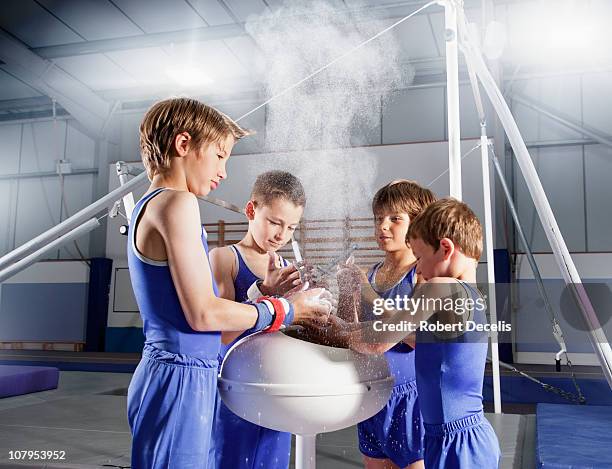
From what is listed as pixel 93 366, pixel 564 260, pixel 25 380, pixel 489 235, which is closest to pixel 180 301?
pixel 564 260

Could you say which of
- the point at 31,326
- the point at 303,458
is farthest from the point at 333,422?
the point at 31,326

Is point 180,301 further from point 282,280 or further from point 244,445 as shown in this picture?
point 244,445

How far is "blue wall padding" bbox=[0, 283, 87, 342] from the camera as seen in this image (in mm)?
5750

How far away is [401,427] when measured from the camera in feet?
3.01

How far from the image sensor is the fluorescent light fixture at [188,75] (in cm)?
438

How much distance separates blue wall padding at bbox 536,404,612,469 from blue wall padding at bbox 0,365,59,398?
2.34 meters

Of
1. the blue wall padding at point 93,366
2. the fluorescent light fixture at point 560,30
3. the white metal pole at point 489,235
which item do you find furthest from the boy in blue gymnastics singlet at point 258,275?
the fluorescent light fixture at point 560,30

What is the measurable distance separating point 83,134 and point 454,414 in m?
6.02

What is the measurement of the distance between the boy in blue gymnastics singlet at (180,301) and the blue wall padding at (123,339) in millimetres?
5242

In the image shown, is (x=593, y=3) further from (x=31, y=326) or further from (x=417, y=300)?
(x=31, y=326)

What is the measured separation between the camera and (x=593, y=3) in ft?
13.1

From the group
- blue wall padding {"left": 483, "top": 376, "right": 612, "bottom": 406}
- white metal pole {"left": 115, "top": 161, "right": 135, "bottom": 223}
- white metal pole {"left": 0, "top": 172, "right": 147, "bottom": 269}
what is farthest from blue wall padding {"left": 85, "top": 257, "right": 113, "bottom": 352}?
white metal pole {"left": 0, "top": 172, "right": 147, "bottom": 269}

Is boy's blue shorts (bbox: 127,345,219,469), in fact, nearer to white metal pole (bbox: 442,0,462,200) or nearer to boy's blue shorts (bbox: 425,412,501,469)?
boy's blue shorts (bbox: 425,412,501,469)

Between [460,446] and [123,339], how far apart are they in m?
5.40
